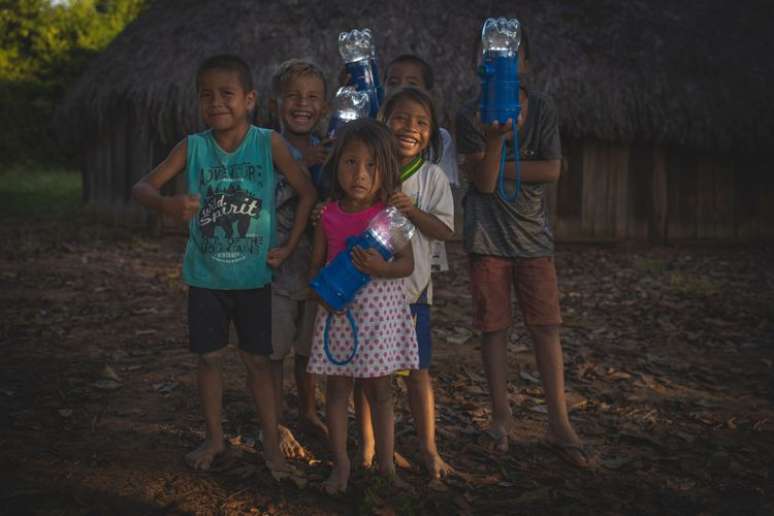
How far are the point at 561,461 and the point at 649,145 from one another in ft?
28.3

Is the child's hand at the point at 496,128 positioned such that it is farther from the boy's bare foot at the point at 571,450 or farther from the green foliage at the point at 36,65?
the green foliage at the point at 36,65

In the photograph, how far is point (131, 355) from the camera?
5199 mm

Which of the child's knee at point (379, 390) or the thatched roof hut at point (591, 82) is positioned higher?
the thatched roof hut at point (591, 82)

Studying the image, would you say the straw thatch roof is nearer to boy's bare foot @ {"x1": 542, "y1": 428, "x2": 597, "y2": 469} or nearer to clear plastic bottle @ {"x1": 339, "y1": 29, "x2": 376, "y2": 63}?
clear plastic bottle @ {"x1": 339, "y1": 29, "x2": 376, "y2": 63}

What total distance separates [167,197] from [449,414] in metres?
1.96

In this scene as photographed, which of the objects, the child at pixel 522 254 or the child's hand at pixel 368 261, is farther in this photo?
the child at pixel 522 254

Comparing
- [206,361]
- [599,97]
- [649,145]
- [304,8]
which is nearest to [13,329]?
[206,361]

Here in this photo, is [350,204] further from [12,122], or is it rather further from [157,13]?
[12,122]

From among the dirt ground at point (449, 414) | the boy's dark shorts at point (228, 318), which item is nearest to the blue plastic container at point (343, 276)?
the boy's dark shorts at point (228, 318)

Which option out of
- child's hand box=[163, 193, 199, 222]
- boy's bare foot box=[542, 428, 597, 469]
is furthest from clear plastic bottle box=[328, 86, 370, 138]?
boy's bare foot box=[542, 428, 597, 469]

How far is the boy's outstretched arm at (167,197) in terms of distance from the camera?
9.28 ft

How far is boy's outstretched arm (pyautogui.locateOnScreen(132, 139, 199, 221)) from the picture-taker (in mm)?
2828

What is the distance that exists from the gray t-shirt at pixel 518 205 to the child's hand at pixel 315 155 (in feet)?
2.05

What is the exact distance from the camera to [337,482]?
3094mm
